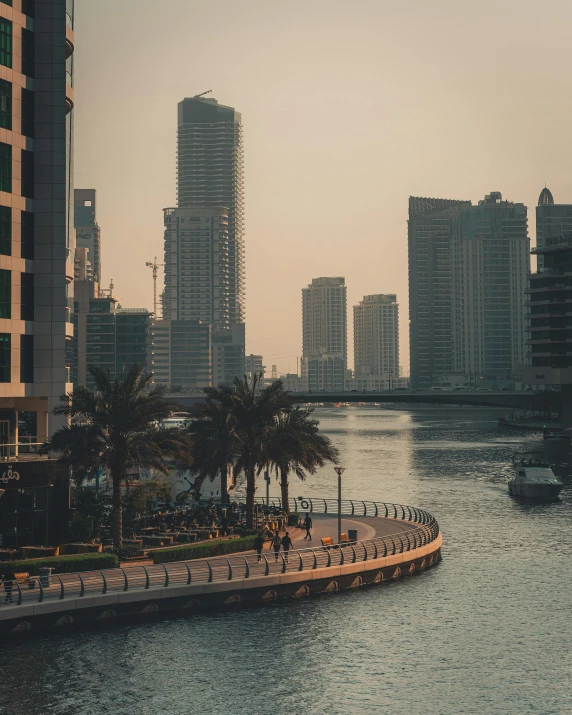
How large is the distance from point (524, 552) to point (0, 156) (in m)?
42.7

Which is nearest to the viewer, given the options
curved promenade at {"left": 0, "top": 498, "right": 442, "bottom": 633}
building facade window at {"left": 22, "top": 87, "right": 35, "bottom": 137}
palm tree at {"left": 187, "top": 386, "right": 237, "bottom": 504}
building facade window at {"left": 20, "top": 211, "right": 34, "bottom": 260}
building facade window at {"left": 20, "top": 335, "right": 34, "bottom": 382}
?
curved promenade at {"left": 0, "top": 498, "right": 442, "bottom": 633}

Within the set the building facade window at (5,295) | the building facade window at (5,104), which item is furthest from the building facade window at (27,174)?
the building facade window at (5,295)

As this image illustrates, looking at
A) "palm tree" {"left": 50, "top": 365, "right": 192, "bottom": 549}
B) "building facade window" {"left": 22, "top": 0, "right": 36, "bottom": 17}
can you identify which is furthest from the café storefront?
"building facade window" {"left": 22, "top": 0, "right": 36, "bottom": 17}

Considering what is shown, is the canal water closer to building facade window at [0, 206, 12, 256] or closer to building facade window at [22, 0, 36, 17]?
building facade window at [0, 206, 12, 256]

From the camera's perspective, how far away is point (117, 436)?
6216 centimetres

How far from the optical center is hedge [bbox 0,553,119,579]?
173 ft

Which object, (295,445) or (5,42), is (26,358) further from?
(295,445)

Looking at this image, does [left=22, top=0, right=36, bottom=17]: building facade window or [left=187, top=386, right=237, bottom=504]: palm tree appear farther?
[left=187, top=386, right=237, bottom=504]: palm tree

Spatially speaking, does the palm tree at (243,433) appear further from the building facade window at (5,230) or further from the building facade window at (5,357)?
the building facade window at (5,230)

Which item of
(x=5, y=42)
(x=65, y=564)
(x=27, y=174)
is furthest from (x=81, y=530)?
(x=5, y=42)

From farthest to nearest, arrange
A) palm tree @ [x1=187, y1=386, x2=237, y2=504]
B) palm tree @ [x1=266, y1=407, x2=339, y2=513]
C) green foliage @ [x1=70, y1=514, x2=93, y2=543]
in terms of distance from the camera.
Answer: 1. palm tree @ [x1=266, y1=407, x2=339, y2=513]
2. palm tree @ [x1=187, y1=386, x2=237, y2=504]
3. green foliage @ [x1=70, y1=514, x2=93, y2=543]

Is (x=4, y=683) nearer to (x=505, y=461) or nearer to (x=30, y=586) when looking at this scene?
(x=30, y=586)

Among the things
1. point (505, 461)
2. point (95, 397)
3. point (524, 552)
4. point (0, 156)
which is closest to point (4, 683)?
point (95, 397)

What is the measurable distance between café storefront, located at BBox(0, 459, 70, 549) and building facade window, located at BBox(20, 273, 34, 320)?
942 cm
